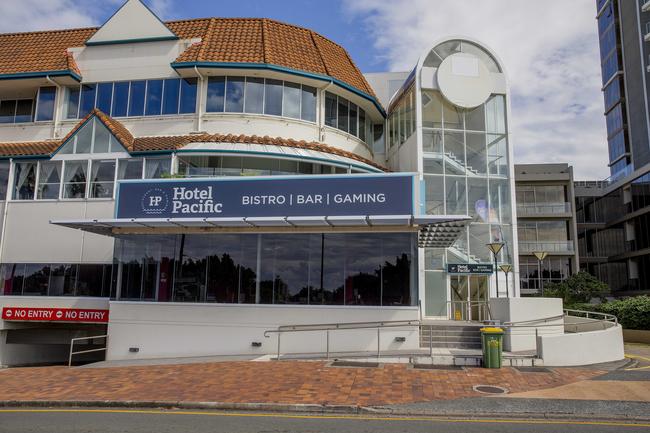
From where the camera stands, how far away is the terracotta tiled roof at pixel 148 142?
2233 cm

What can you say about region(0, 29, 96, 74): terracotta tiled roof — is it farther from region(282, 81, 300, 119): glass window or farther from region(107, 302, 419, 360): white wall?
region(107, 302, 419, 360): white wall

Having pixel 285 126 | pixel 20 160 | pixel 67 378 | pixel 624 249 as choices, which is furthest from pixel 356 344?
pixel 624 249

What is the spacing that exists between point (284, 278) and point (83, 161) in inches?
444

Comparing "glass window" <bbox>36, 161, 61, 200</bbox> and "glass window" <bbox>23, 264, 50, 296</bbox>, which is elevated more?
"glass window" <bbox>36, 161, 61, 200</bbox>

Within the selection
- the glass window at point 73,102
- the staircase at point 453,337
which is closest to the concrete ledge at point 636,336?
the staircase at point 453,337

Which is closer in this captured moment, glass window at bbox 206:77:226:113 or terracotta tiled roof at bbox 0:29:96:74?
glass window at bbox 206:77:226:113

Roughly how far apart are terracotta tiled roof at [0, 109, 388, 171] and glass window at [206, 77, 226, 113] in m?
1.69

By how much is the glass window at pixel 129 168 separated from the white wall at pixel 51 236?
123 centimetres

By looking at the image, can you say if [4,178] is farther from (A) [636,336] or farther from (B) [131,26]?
(A) [636,336]

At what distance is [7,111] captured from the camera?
1066 inches

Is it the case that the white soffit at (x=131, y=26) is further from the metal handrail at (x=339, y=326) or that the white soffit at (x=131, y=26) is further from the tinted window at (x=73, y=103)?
the metal handrail at (x=339, y=326)

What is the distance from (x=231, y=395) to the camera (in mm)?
11391

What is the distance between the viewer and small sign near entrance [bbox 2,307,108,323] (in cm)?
2097

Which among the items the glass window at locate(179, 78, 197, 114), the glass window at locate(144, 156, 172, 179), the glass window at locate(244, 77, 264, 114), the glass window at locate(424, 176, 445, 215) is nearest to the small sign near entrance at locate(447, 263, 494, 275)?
the glass window at locate(424, 176, 445, 215)
